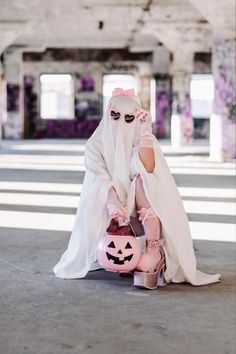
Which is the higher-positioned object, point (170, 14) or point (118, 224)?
point (170, 14)

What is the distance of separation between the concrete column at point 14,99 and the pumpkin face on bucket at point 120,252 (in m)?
28.9

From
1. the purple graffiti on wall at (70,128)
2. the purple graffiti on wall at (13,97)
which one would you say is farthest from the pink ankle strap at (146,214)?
the purple graffiti on wall at (70,128)

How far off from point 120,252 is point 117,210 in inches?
13.1

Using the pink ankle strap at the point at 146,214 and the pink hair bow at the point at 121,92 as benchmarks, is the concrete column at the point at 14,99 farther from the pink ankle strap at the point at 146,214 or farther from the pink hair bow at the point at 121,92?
the pink ankle strap at the point at 146,214

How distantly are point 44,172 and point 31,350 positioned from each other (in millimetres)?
12028

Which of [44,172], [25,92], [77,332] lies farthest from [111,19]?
[77,332]

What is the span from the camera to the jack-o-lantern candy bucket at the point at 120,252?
527cm

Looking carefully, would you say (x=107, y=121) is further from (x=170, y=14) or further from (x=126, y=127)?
(x=170, y=14)

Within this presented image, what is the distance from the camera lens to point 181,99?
87.4 ft

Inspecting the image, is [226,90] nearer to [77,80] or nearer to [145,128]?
[145,128]

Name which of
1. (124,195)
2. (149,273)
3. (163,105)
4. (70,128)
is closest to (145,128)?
(124,195)

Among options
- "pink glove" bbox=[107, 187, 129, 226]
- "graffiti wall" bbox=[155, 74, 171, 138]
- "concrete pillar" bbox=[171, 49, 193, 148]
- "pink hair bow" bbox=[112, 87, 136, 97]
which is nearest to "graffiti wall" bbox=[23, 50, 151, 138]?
"graffiti wall" bbox=[155, 74, 171, 138]

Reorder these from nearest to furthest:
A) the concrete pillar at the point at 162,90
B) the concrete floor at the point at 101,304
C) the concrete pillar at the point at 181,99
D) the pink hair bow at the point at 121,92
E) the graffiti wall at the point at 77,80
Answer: the concrete floor at the point at 101,304
the pink hair bow at the point at 121,92
the concrete pillar at the point at 181,99
the concrete pillar at the point at 162,90
the graffiti wall at the point at 77,80

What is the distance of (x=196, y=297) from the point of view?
5.08 meters
